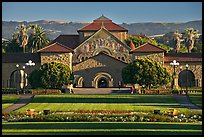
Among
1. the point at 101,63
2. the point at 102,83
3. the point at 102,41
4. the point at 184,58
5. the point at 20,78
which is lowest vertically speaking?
the point at 102,83

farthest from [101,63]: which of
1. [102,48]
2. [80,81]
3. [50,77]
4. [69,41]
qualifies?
[69,41]

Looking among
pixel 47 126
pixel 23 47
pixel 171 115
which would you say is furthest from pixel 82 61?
pixel 47 126

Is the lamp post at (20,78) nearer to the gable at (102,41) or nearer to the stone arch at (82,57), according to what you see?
the stone arch at (82,57)

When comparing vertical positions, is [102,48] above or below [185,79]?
above

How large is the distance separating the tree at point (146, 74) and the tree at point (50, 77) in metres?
7.15

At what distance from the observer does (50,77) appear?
205 ft

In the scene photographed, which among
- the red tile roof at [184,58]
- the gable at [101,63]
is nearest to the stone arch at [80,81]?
the gable at [101,63]

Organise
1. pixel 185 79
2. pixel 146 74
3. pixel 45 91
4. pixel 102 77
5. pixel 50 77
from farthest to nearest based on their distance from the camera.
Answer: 1. pixel 185 79
2. pixel 102 77
3. pixel 146 74
4. pixel 50 77
5. pixel 45 91

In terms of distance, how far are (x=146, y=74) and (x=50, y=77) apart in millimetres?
10981

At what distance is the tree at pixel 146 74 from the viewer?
62656mm

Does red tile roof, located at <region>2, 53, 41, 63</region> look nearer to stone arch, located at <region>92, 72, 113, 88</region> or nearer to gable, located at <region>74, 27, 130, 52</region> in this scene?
gable, located at <region>74, 27, 130, 52</region>

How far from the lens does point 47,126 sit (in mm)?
23953

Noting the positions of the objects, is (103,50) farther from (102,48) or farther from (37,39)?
(37,39)

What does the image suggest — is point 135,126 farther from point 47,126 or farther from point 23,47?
point 23,47
